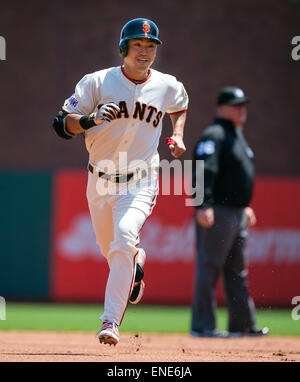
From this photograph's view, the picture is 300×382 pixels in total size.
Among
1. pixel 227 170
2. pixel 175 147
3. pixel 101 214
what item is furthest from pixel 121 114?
pixel 227 170

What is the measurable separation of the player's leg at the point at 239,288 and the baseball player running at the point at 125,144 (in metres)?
1.84

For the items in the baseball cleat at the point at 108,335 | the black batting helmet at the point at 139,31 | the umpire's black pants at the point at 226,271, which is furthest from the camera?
the umpire's black pants at the point at 226,271

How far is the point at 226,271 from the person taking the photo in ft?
24.7

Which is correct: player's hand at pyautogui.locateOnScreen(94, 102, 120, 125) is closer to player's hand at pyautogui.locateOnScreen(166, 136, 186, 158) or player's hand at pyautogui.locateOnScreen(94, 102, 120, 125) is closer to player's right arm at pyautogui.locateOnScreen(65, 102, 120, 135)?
player's right arm at pyautogui.locateOnScreen(65, 102, 120, 135)

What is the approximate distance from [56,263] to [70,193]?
108 cm

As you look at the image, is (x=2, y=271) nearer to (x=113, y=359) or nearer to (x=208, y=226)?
(x=208, y=226)

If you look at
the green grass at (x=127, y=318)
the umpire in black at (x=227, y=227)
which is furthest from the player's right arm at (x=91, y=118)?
the green grass at (x=127, y=318)

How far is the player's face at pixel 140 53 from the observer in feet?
18.4

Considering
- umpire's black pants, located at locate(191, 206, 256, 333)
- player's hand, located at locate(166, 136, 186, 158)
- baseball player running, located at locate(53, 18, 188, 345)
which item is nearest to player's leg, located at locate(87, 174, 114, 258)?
baseball player running, located at locate(53, 18, 188, 345)

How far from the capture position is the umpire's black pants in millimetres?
7406

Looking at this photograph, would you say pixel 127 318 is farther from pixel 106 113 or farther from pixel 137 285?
pixel 106 113

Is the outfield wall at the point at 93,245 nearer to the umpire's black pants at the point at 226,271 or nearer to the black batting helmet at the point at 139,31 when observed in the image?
the umpire's black pants at the point at 226,271

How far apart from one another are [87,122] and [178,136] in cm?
79
